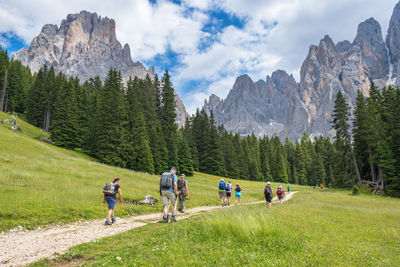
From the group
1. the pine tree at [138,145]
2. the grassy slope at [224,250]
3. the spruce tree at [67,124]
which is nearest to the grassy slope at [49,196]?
the grassy slope at [224,250]

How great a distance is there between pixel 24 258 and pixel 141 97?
51399mm

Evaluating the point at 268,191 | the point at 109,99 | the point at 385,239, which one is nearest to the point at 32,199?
the point at 268,191

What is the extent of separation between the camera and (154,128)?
50.2 m

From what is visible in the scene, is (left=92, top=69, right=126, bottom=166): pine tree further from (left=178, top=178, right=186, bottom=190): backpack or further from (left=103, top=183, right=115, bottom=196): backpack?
(left=103, top=183, right=115, bottom=196): backpack

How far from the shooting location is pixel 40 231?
32.8ft

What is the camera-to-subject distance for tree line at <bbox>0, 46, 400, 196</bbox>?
41.4 m

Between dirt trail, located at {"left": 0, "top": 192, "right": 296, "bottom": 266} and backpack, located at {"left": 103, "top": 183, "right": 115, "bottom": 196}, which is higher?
backpack, located at {"left": 103, "top": 183, "right": 115, "bottom": 196}

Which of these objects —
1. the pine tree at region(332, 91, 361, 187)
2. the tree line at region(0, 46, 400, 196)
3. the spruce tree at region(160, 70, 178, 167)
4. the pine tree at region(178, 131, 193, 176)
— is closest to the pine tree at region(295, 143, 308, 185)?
the tree line at region(0, 46, 400, 196)

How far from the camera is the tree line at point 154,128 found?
136 feet

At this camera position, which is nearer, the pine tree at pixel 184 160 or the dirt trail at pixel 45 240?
the dirt trail at pixel 45 240

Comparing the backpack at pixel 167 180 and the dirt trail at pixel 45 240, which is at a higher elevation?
the backpack at pixel 167 180

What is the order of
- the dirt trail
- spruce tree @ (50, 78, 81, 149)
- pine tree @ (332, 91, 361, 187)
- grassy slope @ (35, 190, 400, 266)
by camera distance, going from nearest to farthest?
1. grassy slope @ (35, 190, 400, 266)
2. the dirt trail
3. spruce tree @ (50, 78, 81, 149)
4. pine tree @ (332, 91, 361, 187)

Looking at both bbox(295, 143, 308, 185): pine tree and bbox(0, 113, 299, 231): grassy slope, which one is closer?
bbox(0, 113, 299, 231): grassy slope

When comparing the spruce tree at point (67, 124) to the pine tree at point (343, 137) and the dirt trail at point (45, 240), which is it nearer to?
the dirt trail at point (45, 240)
